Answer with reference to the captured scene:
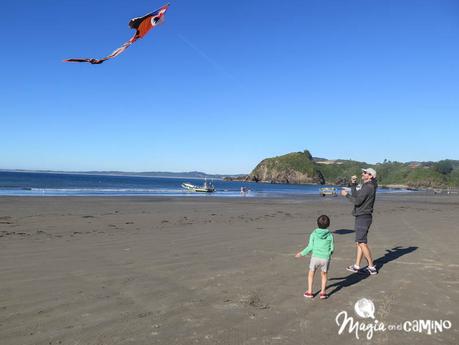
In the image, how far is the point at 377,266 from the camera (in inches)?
345

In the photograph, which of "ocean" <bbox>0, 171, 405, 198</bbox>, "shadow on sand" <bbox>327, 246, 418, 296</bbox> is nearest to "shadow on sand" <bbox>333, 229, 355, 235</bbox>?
"shadow on sand" <bbox>327, 246, 418, 296</bbox>

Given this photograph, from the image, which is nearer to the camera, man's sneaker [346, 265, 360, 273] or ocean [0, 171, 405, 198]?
man's sneaker [346, 265, 360, 273]

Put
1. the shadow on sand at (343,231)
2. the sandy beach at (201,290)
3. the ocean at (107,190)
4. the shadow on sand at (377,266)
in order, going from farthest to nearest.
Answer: the ocean at (107,190)
the shadow on sand at (343,231)
the shadow on sand at (377,266)
the sandy beach at (201,290)

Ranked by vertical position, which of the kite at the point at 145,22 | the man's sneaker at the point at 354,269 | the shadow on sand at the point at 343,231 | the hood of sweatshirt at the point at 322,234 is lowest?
the shadow on sand at the point at 343,231

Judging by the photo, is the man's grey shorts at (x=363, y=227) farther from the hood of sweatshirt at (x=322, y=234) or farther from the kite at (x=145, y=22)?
the kite at (x=145, y=22)

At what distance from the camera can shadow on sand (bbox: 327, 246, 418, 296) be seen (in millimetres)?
7070

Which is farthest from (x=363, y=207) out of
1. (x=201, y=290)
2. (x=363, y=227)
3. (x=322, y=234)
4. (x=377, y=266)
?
(x=201, y=290)

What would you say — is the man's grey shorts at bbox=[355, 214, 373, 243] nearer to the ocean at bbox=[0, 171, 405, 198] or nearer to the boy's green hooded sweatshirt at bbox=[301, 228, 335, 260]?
the boy's green hooded sweatshirt at bbox=[301, 228, 335, 260]

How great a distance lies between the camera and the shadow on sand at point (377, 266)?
23.2 ft

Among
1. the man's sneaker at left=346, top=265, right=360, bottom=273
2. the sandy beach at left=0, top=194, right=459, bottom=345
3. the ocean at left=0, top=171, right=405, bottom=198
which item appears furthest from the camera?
the ocean at left=0, top=171, right=405, bottom=198

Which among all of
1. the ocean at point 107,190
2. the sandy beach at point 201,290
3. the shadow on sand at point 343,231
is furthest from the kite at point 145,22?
the ocean at point 107,190

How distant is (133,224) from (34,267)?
25.3ft

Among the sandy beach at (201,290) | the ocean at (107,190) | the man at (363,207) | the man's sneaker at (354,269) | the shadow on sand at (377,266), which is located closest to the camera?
the sandy beach at (201,290)

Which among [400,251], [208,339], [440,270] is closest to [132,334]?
[208,339]
